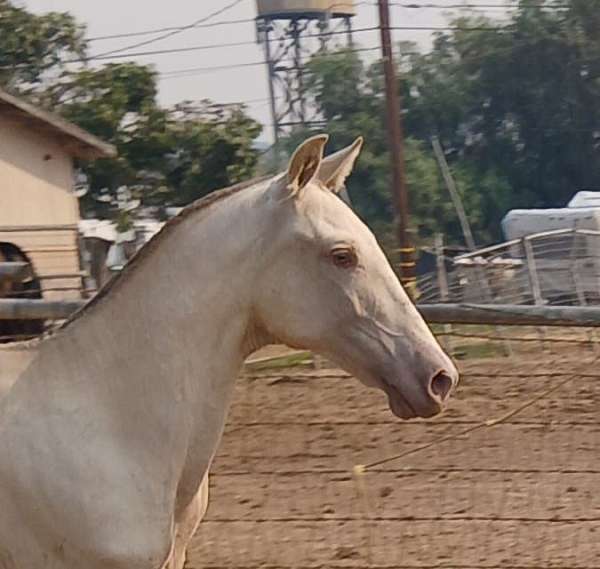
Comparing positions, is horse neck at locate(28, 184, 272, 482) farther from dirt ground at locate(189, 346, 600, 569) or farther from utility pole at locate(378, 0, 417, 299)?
utility pole at locate(378, 0, 417, 299)

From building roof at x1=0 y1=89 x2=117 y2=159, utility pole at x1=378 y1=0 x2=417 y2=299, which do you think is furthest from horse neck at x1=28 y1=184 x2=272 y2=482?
building roof at x1=0 y1=89 x2=117 y2=159

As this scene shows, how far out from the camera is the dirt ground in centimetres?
495

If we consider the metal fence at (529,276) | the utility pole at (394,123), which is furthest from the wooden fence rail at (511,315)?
the utility pole at (394,123)

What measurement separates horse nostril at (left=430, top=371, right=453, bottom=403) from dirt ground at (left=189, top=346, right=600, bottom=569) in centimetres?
177

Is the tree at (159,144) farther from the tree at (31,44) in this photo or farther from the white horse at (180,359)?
the white horse at (180,359)

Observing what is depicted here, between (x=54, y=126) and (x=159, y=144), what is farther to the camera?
(x=159, y=144)

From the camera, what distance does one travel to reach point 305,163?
2773 mm

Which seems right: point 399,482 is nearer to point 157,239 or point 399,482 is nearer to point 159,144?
point 157,239

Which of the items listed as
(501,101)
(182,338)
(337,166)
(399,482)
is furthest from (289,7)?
(182,338)

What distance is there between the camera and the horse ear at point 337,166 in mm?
2906

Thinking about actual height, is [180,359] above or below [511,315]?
above

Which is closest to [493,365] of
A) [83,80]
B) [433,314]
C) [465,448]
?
[465,448]

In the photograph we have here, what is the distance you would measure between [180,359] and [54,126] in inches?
602

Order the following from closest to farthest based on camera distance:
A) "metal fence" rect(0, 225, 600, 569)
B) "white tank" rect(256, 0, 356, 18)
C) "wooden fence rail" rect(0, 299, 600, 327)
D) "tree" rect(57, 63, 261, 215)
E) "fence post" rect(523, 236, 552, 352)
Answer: "wooden fence rail" rect(0, 299, 600, 327), "metal fence" rect(0, 225, 600, 569), "fence post" rect(523, 236, 552, 352), "tree" rect(57, 63, 261, 215), "white tank" rect(256, 0, 356, 18)
